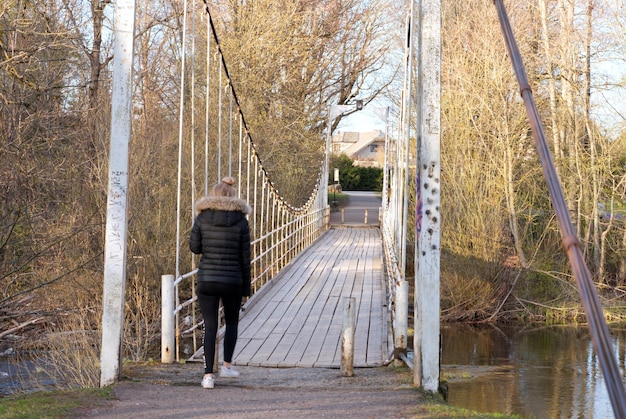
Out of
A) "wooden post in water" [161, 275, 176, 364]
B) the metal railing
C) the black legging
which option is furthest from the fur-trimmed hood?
the metal railing

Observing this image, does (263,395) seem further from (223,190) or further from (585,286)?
(585,286)

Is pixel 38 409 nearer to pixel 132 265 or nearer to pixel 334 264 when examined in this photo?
pixel 132 265

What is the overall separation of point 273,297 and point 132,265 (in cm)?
199

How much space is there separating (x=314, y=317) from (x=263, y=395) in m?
4.67

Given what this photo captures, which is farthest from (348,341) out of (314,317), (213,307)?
(314,317)

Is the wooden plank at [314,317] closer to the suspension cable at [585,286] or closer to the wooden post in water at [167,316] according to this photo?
the wooden post in water at [167,316]

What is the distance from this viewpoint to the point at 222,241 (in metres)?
5.90

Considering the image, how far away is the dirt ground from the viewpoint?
4.98 meters

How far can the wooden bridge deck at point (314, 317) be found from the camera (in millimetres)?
7910

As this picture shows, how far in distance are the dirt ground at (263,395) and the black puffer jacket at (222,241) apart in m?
0.70

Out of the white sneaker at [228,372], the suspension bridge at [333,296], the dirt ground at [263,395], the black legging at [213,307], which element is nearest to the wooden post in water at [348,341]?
the dirt ground at [263,395]

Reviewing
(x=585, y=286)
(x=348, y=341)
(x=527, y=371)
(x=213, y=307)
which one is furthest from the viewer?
(x=527, y=371)

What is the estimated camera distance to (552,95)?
18438 mm

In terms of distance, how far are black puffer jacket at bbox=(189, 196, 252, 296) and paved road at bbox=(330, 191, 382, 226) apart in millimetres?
27167
